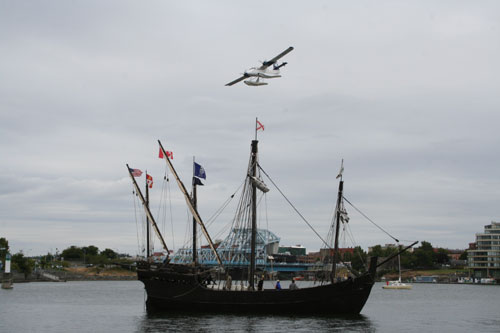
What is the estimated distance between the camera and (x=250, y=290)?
220 feet

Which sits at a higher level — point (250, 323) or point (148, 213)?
point (148, 213)

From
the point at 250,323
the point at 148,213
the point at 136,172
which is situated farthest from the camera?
the point at 148,213

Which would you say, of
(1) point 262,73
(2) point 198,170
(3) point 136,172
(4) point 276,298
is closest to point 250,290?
(4) point 276,298

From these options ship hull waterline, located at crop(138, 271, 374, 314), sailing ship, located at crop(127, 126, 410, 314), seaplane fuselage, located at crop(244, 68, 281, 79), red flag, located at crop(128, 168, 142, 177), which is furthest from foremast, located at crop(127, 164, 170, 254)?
seaplane fuselage, located at crop(244, 68, 281, 79)

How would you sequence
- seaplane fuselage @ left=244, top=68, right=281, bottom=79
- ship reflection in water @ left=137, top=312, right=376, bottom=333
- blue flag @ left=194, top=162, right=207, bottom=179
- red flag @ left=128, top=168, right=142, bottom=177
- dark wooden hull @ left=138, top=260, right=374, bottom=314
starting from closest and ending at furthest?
ship reflection in water @ left=137, top=312, right=376, bottom=333, dark wooden hull @ left=138, top=260, right=374, bottom=314, blue flag @ left=194, top=162, right=207, bottom=179, red flag @ left=128, top=168, right=142, bottom=177, seaplane fuselage @ left=244, top=68, right=281, bottom=79

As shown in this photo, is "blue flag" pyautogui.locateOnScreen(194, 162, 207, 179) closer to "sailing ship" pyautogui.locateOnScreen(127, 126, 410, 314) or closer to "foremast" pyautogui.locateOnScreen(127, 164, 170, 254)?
"sailing ship" pyautogui.locateOnScreen(127, 126, 410, 314)

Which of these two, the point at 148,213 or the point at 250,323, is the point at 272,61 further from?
the point at 250,323

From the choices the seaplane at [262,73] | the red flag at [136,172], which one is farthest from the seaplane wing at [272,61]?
the red flag at [136,172]

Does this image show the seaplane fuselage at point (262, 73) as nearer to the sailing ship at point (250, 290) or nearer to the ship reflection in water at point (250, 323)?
the sailing ship at point (250, 290)

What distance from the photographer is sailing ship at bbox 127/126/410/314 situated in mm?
65312

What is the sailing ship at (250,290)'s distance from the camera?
214 ft

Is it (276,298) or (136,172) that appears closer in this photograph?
(276,298)

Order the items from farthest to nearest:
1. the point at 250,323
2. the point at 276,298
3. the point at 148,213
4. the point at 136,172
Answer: the point at 148,213
the point at 136,172
the point at 276,298
the point at 250,323

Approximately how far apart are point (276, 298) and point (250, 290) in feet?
10.9
